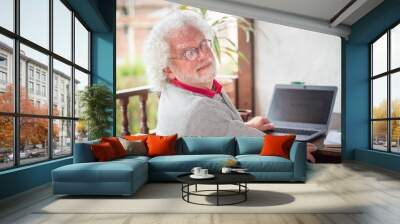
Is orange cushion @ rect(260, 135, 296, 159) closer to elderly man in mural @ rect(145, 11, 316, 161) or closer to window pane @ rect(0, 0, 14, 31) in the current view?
elderly man in mural @ rect(145, 11, 316, 161)

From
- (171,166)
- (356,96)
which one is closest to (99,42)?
(171,166)

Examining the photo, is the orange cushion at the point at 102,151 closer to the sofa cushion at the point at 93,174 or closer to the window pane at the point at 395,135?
the sofa cushion at the point at 93,174

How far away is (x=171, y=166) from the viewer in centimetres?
540

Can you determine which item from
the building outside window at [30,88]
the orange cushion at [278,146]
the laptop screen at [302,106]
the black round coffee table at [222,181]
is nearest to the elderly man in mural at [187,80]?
the laptop screen at [302,106]

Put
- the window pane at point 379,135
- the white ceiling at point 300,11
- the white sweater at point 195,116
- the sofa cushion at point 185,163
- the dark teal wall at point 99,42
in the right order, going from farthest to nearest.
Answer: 1. the window pane at point 379,135
2. the white sweater at point 195,116
3. the white ceiling at point 300,11
4. the dark teal wall at point 99,42
5. the sofa cushion at point 185,163

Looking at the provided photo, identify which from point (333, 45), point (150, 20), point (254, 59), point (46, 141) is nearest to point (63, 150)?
point (46, 141)

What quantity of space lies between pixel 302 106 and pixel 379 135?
5.01 ft

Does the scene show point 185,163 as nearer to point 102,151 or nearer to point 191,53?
point 102,151

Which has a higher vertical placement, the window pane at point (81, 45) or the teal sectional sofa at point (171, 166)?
the window pane at point (81, 45)

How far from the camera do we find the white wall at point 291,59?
852cm

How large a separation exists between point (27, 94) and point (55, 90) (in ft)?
3.18

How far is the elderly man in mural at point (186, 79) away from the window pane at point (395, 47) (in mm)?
2610

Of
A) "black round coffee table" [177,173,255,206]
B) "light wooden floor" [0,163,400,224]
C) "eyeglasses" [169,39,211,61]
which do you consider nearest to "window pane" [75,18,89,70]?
"eyeglasses" [169,39,211,61]

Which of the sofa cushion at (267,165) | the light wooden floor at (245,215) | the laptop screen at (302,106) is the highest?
the laptop screen at (302,106)
